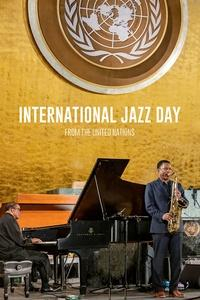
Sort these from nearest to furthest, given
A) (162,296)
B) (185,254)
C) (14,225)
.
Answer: (162,296) → (14,225) → (185,254)

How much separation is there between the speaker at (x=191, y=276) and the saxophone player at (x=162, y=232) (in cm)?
49

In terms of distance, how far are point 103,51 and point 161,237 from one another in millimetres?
3946

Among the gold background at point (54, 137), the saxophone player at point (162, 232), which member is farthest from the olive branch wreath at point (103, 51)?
the saxophone player at point (162, 232)

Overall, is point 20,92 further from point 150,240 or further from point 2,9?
point 150,240

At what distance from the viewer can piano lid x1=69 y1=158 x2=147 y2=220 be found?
19.1 ft

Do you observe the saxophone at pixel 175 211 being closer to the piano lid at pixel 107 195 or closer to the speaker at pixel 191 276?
the piano lid at pixel 107 195

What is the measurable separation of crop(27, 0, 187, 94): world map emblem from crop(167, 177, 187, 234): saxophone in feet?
11.1

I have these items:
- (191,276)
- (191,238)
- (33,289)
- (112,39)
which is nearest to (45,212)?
(33,289)

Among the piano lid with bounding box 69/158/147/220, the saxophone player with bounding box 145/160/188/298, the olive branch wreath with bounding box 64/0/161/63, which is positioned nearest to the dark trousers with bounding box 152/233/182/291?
the saxophone player with bounding box 145/160/188/298

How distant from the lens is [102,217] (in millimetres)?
6137

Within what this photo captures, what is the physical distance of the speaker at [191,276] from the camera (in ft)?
21.6

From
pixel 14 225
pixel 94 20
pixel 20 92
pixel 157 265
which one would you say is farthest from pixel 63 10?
pixel 157 265

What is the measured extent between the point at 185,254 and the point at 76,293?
129 cm

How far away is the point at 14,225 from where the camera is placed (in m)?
6.42
